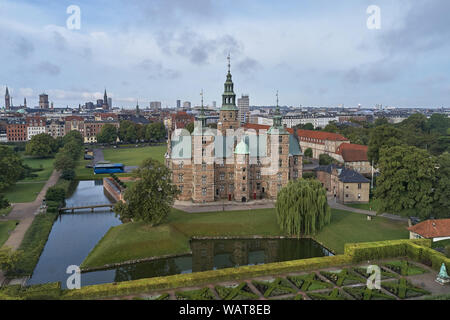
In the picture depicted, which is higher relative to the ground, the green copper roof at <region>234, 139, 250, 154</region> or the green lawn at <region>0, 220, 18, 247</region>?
the green copper roof at <region>234, 139, 250, 154</region>

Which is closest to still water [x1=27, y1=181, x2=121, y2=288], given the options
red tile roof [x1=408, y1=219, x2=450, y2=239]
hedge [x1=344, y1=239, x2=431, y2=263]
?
hedge [x1=344, y1=239, x2=431, y2=263]

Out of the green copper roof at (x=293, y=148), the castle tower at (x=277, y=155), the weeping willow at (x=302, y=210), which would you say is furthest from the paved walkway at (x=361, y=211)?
the weeping willow at (x=302, y=210)

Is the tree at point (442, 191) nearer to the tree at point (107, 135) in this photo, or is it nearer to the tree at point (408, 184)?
the tree at point (408, 184)

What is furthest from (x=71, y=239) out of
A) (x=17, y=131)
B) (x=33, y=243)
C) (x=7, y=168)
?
(x=17, y=131)

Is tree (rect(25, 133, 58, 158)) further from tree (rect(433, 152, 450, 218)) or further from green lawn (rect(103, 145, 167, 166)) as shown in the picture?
tree (rect(433, 152, 450, 218))
